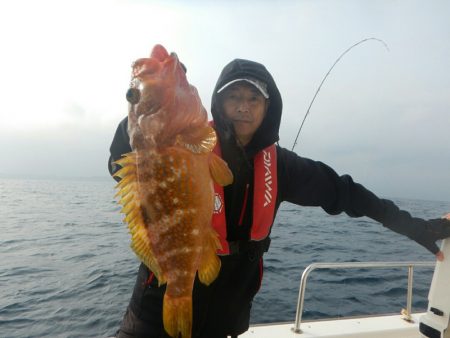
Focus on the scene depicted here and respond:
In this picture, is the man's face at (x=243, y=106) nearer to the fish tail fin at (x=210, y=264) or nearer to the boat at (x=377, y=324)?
the fish tail fin at (x=210, y=264)

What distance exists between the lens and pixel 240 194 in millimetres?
2738

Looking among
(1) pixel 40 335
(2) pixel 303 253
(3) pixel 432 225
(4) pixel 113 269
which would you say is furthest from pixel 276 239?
(3) pixel 432 225

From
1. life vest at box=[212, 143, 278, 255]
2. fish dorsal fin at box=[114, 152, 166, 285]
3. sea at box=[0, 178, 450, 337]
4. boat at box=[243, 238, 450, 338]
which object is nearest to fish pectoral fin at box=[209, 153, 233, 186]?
fish dorsal fin at box=[114, 152, 166, 285]

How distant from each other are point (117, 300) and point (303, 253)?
6764 mm

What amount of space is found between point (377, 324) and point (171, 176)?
4034 mm

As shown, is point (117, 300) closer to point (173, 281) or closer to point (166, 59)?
point (173, 281)

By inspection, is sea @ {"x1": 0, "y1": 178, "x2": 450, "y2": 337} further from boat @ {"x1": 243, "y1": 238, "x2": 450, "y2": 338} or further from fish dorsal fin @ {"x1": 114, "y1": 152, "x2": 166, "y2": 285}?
boat @ {"x1": 243, "y1": 238, "x2": 450, "y2": 338}

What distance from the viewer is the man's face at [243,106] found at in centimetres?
271

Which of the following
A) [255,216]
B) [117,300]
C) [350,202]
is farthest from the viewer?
[117,300]

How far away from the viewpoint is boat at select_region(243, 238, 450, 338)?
3318 millimetres

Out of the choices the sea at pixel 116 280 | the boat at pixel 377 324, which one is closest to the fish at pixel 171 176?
the sea at pixel 116 280

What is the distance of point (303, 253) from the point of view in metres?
12.1

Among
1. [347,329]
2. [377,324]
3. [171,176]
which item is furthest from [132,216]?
[377,324]

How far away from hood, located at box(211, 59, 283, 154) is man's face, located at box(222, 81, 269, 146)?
0.21ft
